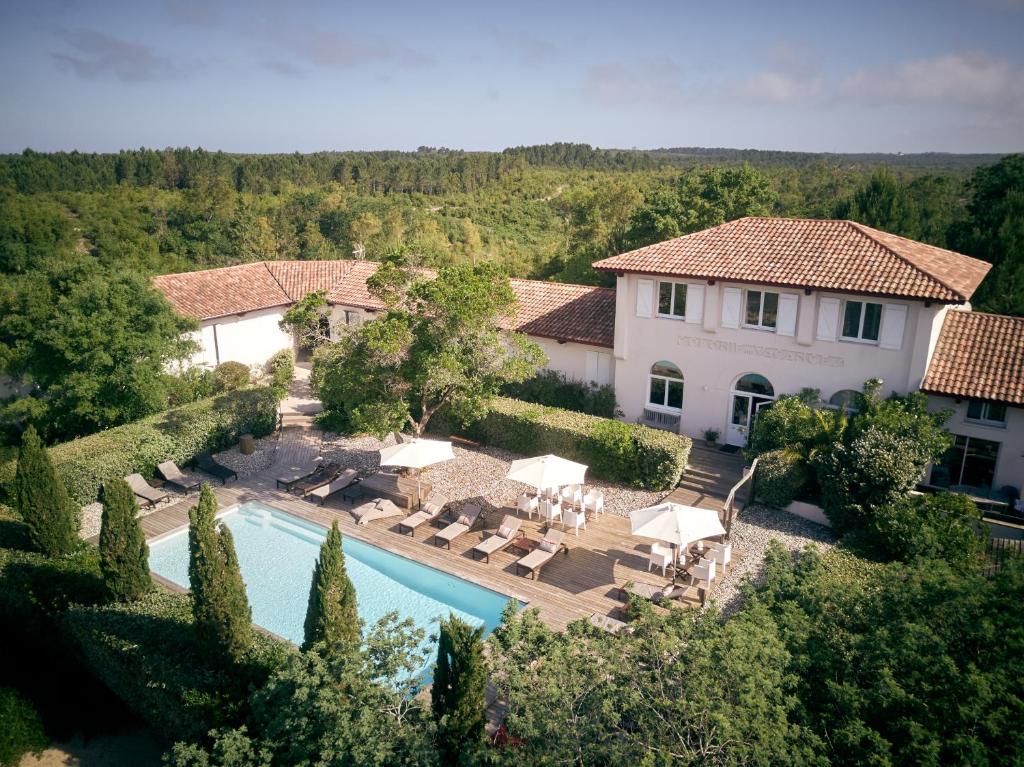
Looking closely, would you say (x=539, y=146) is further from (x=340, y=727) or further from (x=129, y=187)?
(x=340, y=727)

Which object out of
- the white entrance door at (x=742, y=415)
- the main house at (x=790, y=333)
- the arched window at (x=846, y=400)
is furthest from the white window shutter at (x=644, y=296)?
the arched window at (x=846, y=400)

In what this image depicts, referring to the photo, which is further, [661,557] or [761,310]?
[761,310]

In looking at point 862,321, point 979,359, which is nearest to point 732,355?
point 862,321

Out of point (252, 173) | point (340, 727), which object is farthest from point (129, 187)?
point (340, 727)

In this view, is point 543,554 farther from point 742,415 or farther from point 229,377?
point 229,377

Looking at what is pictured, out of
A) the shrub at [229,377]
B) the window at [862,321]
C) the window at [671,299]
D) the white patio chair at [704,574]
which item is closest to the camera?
the white patio chair at [704,574]

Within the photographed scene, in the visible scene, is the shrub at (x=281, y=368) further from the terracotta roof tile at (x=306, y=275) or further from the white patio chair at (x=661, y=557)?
the white patio chair at (x=661, y=557)

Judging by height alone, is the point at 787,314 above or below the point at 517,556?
above
